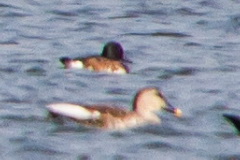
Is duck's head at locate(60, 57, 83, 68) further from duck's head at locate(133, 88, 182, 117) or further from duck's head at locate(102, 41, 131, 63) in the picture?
duck's head at locate(133, 88, 182, 117)

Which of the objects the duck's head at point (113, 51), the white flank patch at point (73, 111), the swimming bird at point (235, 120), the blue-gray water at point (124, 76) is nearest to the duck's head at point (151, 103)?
the blue-gray water at point (124, 76)

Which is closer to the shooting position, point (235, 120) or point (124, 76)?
point (235, 120)

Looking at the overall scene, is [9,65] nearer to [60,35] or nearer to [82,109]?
[60,35]

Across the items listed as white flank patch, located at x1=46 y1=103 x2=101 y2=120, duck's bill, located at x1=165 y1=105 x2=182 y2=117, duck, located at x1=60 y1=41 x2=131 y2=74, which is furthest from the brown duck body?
white flank patch, located at x1=46 y1=103 x2=101 y2=120

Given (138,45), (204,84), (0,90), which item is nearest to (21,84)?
(0,90)

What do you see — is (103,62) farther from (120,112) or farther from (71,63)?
(120,112)

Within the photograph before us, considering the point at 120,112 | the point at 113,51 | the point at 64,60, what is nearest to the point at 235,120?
the point at 120,112

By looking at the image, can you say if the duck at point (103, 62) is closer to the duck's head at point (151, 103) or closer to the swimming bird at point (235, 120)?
the duck's head at point (151, 103)
